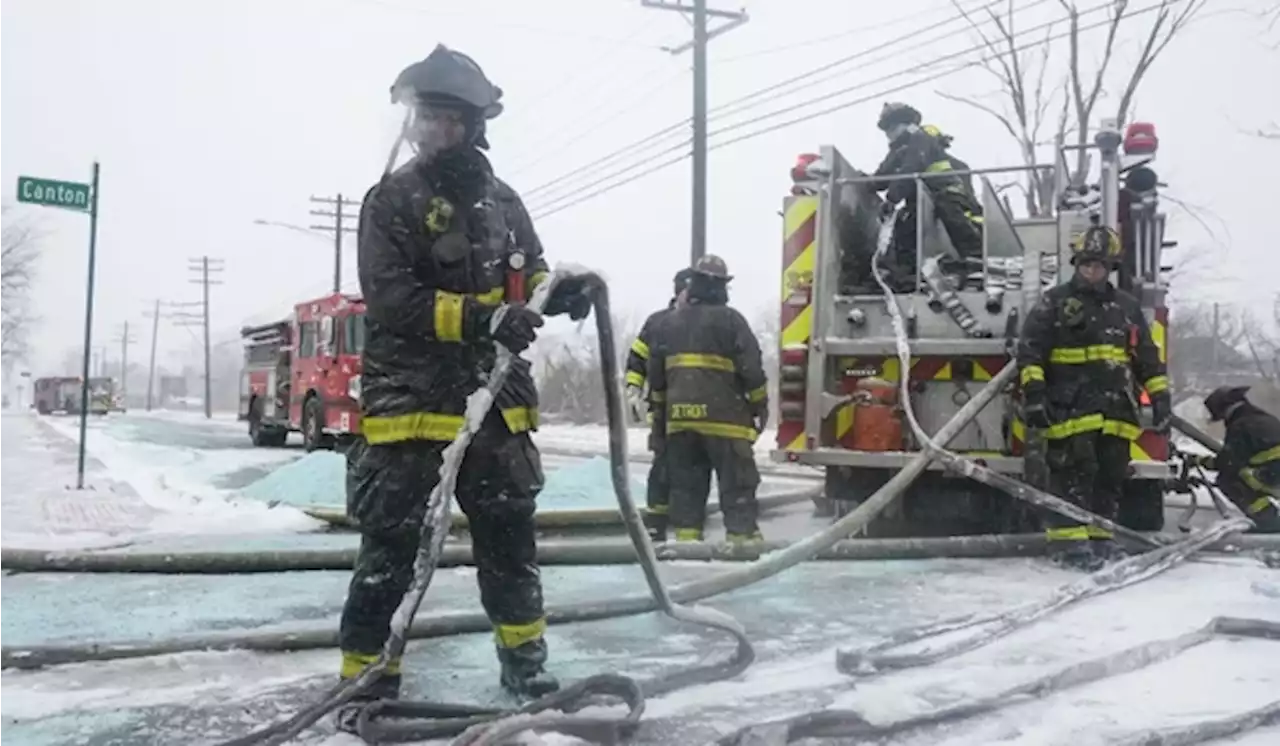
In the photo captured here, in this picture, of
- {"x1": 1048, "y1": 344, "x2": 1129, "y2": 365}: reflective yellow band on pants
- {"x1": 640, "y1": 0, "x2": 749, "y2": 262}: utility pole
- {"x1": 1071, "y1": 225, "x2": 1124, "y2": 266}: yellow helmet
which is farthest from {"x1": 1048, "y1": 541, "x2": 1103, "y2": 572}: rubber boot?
{"x1": 640, "y1": 0, "x2": 749, "y2": 262}: utility pole

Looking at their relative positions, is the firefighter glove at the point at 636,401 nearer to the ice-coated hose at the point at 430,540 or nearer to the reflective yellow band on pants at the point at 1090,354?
the reflective yellow band on pants at the point at 1090,354

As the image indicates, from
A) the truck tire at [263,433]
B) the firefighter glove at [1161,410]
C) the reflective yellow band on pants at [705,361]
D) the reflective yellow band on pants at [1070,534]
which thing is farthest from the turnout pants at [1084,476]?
the truck tire at [263,433]

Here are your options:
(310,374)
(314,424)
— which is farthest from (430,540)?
(310,374)

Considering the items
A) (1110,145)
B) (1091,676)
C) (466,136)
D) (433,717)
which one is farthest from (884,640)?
(1110,145)

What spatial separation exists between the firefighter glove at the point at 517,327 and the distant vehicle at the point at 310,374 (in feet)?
34.9

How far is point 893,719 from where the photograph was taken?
3045mm

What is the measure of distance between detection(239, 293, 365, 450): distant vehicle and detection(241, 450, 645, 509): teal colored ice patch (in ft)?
13.2

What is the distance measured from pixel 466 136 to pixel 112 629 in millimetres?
2350

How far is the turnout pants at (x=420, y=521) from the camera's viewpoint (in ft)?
10.3

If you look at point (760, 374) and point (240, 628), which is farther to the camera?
point (760, 374)

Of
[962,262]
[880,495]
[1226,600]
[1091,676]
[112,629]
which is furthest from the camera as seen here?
[962,262]

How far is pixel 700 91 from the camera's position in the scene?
19656mm

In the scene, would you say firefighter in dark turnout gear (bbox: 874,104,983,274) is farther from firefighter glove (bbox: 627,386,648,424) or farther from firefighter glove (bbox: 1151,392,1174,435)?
firefighter glove (bbox: 627,386,648,424)

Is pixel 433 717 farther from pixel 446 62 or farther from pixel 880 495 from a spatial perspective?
pixel 880 495
